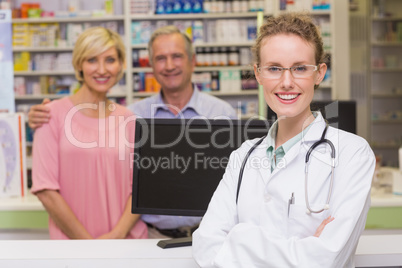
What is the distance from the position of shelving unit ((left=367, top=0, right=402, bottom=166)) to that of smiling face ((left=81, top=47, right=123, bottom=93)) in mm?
6316

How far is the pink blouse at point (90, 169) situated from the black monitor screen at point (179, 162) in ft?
1.44

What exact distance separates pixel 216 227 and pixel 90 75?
3.88ft

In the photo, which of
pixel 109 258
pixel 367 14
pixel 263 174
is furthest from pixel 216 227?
pixel 367 14

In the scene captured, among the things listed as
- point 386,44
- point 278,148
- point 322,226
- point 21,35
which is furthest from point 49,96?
point 322,226

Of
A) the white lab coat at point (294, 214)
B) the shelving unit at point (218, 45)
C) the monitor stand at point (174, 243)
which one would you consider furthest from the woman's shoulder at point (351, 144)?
the shelving unit at point (218, 45)

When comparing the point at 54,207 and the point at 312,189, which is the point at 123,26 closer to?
the point at 54,207

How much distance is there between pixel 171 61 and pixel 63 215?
0.92 m

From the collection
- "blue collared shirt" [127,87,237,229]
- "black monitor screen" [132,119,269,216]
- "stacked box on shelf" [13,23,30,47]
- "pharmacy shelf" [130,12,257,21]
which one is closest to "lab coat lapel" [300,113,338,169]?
"black monitor screen" [132,119,269,216]

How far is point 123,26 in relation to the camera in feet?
20.8

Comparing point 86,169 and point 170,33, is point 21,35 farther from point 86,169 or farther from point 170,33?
point 86,169

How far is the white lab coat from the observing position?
1.29 metres

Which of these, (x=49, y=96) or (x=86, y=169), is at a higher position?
(x=49, y=96)

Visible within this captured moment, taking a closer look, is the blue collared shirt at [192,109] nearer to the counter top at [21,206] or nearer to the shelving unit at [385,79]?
the counter top at [21,206]

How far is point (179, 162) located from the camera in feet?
6.10
